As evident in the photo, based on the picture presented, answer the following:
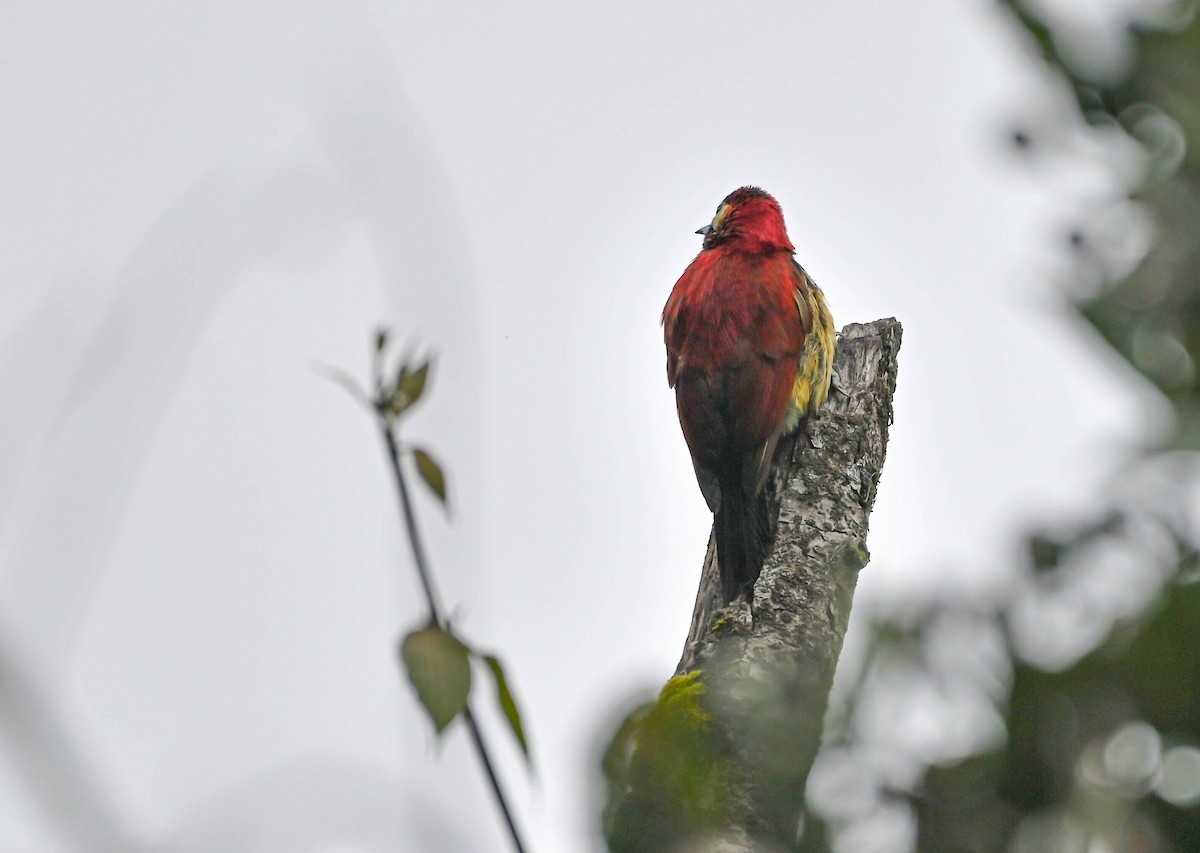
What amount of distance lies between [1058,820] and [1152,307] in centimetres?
47

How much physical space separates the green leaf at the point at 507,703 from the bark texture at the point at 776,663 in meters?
0.10

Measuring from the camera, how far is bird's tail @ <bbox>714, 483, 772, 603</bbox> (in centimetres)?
398

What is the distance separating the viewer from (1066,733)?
935 mm

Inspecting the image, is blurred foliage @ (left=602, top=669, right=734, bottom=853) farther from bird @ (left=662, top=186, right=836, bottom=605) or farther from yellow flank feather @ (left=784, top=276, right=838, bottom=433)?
yellow flank feather @ (left=784, top=276, right=838, bottom=433)

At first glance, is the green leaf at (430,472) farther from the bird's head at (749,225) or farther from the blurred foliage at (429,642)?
the bird's head at (749,225)

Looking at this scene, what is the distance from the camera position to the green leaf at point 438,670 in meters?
1.06

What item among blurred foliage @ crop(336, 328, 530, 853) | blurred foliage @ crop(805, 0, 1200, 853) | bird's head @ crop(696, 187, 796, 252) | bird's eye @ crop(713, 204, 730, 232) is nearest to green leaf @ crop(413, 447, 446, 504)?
blurred foliage @ crop(336, 328, 530, 853)

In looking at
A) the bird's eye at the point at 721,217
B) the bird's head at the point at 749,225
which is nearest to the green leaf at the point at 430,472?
the bird's head at the point at 749,225

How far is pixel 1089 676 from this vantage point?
0.94 metres

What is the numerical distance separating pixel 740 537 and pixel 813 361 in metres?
0.84

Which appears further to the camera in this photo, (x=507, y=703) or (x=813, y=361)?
(x=813, y=361)

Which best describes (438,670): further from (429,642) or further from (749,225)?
(749,225)

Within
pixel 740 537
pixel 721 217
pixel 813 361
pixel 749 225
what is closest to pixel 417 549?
pixel 740 537

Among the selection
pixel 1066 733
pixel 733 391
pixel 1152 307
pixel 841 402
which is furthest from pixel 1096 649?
pixel 733 391
